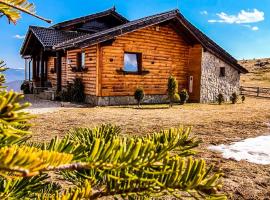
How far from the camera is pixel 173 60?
20.5 m

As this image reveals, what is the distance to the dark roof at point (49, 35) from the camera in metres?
20.7

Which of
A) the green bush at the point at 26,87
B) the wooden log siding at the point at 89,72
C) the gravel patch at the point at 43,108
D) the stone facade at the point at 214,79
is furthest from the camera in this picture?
the green bush at the point at 26,87

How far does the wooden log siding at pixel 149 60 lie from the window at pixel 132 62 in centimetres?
26

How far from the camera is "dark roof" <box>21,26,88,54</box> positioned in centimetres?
2070

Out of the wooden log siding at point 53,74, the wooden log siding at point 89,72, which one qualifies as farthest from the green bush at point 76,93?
the wooden log siding at point 53,74

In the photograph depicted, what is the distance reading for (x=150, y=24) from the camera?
18.6m

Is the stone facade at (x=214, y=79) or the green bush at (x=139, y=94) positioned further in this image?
the stone facade at (x=214, y=79)

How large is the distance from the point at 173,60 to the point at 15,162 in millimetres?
20283

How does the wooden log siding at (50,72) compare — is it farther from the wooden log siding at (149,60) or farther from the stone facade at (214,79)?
the stone facade at (214,79)

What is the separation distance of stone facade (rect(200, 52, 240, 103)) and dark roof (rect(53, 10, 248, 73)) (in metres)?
0.41

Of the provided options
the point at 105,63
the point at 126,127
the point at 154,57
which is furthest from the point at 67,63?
the point at 126,127

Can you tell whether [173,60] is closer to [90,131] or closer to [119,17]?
[119,17]

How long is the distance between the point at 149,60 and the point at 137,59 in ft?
2.59

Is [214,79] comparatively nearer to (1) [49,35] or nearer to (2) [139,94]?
(2) [139,94]
